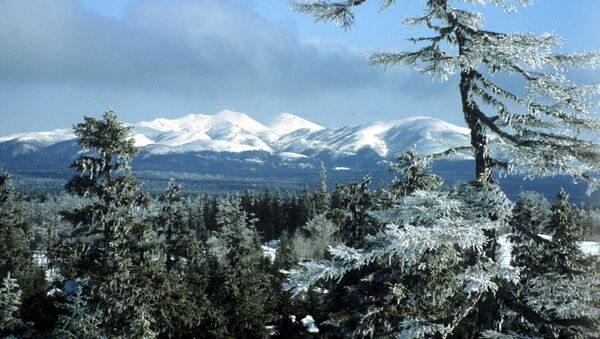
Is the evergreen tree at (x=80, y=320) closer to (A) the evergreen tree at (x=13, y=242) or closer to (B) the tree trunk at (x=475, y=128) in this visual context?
(B) the tree trunk at (x=475, y=128)

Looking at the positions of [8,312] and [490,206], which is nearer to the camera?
[490,206]

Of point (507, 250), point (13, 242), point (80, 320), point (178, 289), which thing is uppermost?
point (178, 289)

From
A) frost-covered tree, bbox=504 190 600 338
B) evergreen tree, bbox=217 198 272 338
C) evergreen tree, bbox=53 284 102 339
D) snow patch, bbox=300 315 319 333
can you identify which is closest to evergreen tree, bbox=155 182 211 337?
evergreen tree, bbox=217 198 272 338

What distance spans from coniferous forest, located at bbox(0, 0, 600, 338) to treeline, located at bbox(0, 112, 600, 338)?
51mm

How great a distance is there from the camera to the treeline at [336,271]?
6.96m

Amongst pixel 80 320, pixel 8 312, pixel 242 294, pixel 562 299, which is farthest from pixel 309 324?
pixel 562 299

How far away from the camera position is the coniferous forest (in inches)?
272

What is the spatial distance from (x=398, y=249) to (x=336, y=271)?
958 mm

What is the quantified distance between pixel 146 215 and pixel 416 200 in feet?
53.2

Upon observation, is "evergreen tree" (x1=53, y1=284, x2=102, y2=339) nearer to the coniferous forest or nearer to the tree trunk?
the coniferous forest

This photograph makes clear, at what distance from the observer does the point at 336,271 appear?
646cm

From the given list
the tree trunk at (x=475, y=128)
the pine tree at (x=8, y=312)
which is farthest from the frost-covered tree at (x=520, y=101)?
the pine tree at (x=8, y=312)

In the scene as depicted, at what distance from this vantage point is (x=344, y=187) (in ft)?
96.6

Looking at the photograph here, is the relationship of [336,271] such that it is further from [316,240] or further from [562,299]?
[316,240]
